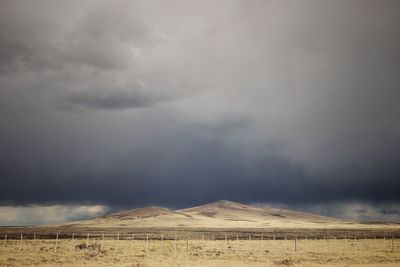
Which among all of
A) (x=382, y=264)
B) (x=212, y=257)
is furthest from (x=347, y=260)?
(x=212, y=257)

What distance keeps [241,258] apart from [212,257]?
3.70m

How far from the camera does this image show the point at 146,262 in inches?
1777

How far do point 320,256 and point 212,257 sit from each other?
14451mm

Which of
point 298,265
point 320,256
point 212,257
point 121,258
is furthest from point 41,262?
point 320,256

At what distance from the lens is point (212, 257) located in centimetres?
5100

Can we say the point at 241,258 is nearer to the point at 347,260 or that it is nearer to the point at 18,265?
the point at 347,260

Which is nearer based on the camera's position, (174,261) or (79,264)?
(79,264)

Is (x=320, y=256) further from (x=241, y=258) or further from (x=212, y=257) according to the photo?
(x=212, y=257)

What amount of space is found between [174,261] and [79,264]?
35.4 feet

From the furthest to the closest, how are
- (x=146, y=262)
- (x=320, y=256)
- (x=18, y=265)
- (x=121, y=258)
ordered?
(x=320, y=256)
(x=121, y=258)
(x=146, y=262)
(x=18, y=265)

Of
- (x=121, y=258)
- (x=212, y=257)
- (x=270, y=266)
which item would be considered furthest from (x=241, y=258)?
(x=121, y=258)

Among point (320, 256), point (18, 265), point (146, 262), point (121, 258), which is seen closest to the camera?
point (18, 265)

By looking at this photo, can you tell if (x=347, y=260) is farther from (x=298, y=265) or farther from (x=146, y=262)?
(x=146, y=262)

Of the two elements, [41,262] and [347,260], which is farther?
[347,260]
